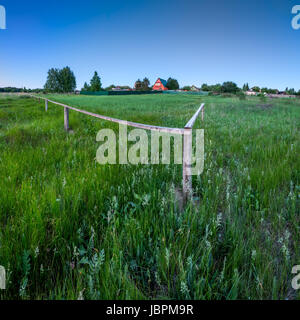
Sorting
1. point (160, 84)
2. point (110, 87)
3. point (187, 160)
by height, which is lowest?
point (187, 160)

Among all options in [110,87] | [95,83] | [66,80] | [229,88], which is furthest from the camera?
[110,87]

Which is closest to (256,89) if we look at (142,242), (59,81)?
(59,81)

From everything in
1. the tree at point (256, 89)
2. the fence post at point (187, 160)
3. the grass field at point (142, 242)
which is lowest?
the grass field at point (142, 242)

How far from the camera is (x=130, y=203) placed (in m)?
2.49

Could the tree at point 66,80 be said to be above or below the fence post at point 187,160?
above

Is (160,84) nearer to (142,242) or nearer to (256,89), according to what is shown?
(256,89)

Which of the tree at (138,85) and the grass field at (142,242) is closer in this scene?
the grass field at (142,242)

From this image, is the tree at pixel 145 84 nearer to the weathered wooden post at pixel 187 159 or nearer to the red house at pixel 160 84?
the red house at pixel 160 84

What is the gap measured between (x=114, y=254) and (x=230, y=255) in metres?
1.02

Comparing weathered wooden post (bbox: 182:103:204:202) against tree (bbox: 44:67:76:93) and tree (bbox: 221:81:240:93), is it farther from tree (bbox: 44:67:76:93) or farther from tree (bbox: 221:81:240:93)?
tree (bbox: 44:67:76:93)

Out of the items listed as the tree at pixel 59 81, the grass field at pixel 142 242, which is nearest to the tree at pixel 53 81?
the tree at pixel 59 81

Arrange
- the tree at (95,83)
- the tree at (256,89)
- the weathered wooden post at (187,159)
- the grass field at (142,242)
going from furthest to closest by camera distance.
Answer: the tree at (256,89) < the tree at (95,83) < the weathered wooden post at (187,159) < the grass field at (142,242)

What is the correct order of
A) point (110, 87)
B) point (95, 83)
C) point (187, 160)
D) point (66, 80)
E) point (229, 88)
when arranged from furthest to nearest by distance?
1. point (110, 87)
2. point (66, 80)
3. point (95, 83)
4. point (229, 88)
5. point (187, 160)
